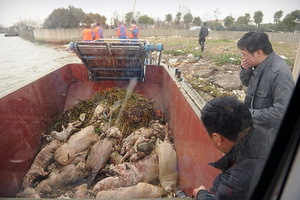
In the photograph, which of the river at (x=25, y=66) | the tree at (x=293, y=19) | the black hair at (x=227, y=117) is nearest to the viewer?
the black hair at (x=227, y=117)

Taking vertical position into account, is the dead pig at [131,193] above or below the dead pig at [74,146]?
below

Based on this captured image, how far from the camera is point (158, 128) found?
14.6ft

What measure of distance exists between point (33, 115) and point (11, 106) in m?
0.63

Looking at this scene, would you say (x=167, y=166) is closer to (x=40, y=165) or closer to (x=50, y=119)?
(x=40, y=165)

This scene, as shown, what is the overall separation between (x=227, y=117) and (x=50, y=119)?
443 cm

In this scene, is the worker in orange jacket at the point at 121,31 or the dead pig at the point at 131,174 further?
the worker in orange jacket at the point at 121,31

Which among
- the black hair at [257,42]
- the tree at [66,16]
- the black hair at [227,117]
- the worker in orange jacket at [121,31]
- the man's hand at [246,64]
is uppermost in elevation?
the tree at [66,16]

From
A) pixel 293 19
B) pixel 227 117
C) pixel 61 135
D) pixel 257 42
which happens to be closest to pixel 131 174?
pixel 61 135

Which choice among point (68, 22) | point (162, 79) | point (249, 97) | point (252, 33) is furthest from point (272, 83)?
point (68, 22)

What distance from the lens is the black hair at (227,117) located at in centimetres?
121

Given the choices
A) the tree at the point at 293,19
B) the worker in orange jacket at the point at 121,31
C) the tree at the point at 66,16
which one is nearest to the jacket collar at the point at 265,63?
the tree at the point at 293,19

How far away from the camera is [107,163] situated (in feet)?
11.8

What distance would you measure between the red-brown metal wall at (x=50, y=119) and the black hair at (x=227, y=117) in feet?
2.46

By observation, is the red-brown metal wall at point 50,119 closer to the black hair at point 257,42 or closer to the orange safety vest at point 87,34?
the black hair at point 257,42
